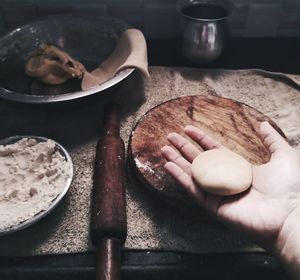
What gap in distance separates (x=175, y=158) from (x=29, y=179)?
1.09ft

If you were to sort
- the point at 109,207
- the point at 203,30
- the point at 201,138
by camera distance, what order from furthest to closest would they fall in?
the point at 203,30, the point at 201,138, the point at 109,207

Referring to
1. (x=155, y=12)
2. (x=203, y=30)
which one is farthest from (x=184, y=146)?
(x=155, y=12)

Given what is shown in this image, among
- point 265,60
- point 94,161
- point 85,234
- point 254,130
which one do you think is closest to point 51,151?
Result: point 94,161

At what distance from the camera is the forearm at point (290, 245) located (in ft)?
1.96

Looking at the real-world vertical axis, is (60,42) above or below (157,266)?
above

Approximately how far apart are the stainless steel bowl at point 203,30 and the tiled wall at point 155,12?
9 centimetres

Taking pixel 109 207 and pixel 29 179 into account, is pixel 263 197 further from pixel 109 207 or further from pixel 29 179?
pixel 29 179

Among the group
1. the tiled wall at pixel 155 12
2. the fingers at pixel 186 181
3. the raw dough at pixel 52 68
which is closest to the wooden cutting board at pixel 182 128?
the fingers at pixel 186 181

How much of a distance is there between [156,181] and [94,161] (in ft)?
0.66

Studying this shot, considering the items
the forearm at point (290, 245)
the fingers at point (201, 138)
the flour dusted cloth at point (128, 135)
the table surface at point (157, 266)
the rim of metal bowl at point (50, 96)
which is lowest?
the table surface at point (157, 266)

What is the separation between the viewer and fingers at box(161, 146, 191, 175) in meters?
0.76

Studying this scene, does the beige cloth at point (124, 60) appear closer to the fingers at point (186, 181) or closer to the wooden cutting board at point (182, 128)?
the wooden cutting board at point (182, 128)

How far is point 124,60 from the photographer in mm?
1052

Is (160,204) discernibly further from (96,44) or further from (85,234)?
(96,44)
